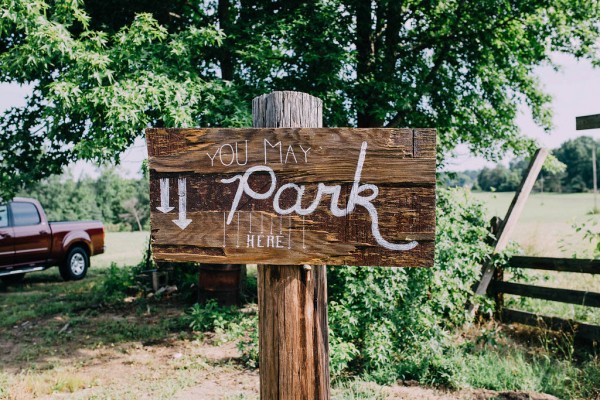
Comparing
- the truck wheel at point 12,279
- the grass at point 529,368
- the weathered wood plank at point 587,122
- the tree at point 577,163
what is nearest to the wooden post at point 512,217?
the grass at point 529,368

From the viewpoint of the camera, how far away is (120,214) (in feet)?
138

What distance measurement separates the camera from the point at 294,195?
5.90ft

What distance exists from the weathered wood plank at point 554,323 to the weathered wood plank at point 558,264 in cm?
60

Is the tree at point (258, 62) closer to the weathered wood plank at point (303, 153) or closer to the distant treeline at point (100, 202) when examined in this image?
the weathered wood plank at point (303, 153)

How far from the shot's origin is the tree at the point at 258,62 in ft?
18.1

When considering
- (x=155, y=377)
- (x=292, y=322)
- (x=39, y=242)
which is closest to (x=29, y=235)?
(x=39, y=242)

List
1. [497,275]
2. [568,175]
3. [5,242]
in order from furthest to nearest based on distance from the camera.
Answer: [568,175], [5,242], [497,275]

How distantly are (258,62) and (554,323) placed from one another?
4.99m

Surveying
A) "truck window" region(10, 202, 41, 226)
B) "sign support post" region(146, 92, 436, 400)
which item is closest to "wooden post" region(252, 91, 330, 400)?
"sign support post" region(146, 92, 436, 400)

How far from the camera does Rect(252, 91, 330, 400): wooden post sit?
1.88 m

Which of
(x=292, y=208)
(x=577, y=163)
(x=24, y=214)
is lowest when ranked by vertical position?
(x=24, y=214)

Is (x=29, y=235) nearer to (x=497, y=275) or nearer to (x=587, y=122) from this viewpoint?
(x=497, y=275)

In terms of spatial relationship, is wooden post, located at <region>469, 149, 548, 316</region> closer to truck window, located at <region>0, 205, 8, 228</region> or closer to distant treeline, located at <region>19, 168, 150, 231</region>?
truck window, located at <region>0, 205, 8, 228</region>

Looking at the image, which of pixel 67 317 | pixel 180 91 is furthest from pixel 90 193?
pixel 180 91
